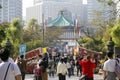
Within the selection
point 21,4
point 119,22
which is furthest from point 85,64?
point 21,4

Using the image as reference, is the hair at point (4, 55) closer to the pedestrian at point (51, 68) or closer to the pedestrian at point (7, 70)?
the pedestrian at point (7, 70)

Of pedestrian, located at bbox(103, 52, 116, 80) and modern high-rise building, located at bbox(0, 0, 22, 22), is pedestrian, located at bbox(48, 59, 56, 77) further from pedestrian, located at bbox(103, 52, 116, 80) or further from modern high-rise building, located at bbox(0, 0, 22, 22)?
modern high-rise building, located at bbox(0, 0, 22, 22)

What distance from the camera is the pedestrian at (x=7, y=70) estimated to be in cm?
661

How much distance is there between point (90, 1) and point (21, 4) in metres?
47.1

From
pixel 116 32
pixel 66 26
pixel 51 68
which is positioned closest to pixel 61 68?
pixel 51 68

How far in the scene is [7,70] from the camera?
6.64m

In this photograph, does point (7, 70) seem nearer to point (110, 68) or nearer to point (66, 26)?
point (110, 68)

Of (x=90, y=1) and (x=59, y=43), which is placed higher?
(x=90, y=1)

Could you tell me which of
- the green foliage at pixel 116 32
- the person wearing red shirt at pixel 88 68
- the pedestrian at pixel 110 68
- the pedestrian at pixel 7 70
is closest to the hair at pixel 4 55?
the pedestrian at pixel 7 70

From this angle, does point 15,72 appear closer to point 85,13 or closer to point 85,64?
point 85,64

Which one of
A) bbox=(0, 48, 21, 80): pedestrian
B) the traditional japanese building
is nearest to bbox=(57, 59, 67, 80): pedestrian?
bbox=(0, 48, 21, 80): pedestrian

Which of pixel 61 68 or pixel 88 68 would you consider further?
pixel 61 68

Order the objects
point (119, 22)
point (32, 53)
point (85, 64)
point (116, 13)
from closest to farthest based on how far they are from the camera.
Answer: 1. point (85, 64)
2. point (116, 13)
3. point (119, 22)
4. point (32, 53)

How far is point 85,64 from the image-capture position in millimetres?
13289
